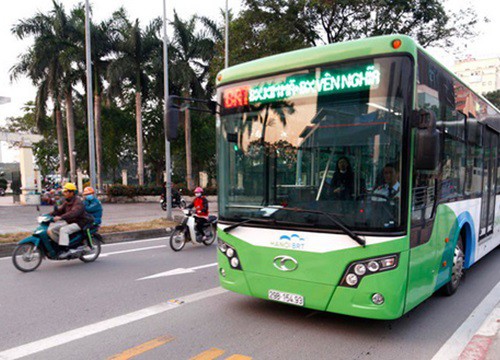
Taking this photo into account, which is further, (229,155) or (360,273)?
(229,155)

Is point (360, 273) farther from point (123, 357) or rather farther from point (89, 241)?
point (89, 241)

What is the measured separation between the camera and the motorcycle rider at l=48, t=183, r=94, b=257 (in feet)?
24.7

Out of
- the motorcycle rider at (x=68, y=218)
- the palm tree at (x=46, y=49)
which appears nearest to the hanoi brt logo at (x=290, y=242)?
the motorcycle rider at (x=68, y=218)

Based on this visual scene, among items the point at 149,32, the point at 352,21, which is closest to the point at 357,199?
the point at 352,21

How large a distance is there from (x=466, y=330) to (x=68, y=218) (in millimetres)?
6642

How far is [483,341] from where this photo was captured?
3953 millimetres

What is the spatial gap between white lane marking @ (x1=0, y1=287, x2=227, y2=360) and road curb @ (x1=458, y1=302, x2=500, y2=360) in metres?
3.23

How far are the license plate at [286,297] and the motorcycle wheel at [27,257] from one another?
5.02 m

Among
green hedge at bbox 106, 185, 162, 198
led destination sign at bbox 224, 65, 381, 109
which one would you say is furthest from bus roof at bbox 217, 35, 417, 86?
green hedge at bbox 106, 185, 162, 198

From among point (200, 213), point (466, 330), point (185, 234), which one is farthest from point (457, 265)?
point (185, 234)

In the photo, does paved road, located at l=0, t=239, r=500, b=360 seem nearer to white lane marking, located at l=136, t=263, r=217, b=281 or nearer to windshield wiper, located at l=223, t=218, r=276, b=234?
white lane marking, located at l=136, t=263, r=217, b=281

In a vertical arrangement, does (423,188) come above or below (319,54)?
below

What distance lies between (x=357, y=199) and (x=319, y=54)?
5.06ft

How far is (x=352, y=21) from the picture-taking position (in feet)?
70.0
